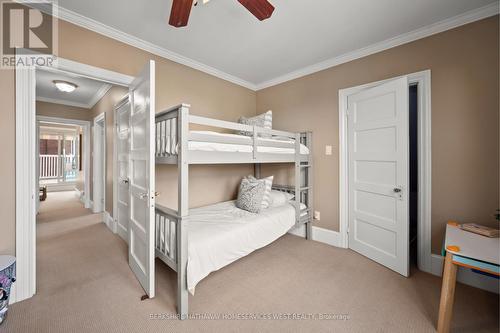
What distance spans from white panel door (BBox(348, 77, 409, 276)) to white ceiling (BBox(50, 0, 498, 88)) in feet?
1.98

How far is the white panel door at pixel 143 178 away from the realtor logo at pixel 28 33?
74cm

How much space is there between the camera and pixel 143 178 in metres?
1.79

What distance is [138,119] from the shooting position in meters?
1.89

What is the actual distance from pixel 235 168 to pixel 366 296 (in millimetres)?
2353

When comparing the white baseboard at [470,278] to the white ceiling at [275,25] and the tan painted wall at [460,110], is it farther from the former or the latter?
the white ceiling at [275,25]

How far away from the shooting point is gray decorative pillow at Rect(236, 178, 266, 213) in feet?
8.16

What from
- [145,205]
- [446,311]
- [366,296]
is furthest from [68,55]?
[446,311]

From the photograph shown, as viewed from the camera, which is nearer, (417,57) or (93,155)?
(417,57)

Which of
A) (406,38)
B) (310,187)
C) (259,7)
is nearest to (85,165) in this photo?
(310,187)

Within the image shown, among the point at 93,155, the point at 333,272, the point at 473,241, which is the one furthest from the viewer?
the point at 93,155

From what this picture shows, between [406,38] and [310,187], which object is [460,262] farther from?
[406,38]

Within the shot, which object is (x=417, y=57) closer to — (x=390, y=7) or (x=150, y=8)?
(x=390, y=7)

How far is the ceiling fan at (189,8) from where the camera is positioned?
1.35m

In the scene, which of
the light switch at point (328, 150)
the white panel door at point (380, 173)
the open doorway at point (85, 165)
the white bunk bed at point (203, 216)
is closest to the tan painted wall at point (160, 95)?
the open doorway at point (85, 165)
